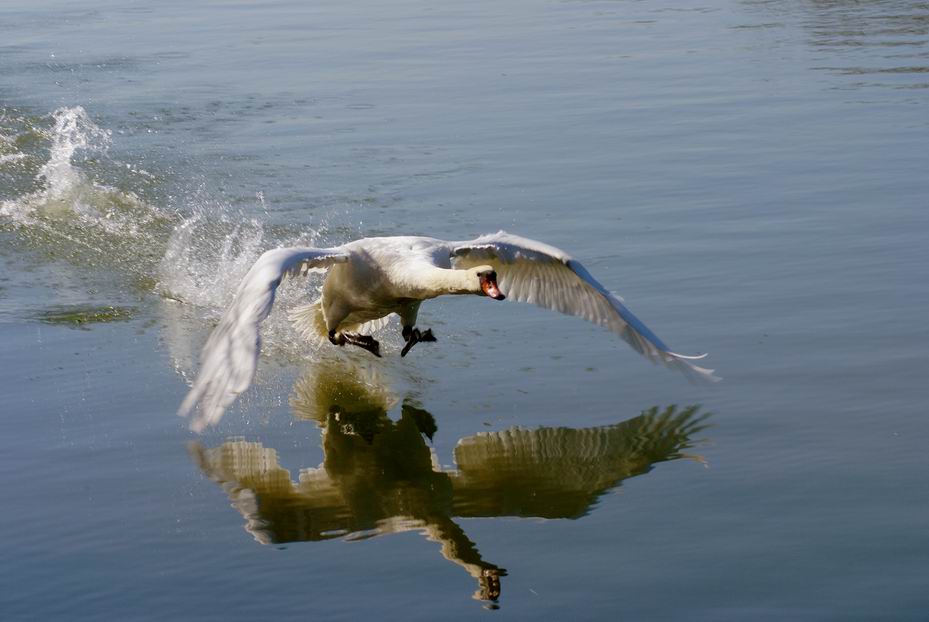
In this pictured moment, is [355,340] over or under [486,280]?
under

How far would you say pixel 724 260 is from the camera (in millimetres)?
11570

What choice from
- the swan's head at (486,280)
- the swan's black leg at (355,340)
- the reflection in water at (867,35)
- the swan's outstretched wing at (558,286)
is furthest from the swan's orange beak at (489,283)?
the reflection in water at (867,35)

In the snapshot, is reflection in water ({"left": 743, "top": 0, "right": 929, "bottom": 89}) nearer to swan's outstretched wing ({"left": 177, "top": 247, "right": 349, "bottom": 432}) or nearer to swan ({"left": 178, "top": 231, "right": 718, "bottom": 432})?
swan ({"left": 178, "top": 231, "right": 718, "bottom": 432})

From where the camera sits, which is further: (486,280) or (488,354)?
(488,354)

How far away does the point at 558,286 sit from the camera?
10.1 meters

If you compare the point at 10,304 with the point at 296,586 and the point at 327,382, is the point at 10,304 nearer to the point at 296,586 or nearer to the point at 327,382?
the point at 327,382

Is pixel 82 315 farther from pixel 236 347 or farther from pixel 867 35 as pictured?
pixel 867 35

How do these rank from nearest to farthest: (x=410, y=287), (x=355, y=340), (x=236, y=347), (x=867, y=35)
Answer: (x=236, y=347) → (x=410, y=287) → (x=355, y=340) → (x=867, y=35)

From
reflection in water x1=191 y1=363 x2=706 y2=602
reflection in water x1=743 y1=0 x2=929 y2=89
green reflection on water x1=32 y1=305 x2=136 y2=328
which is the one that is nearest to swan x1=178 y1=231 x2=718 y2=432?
reflection in water x1=191 y1=363 x2=706 y2=602

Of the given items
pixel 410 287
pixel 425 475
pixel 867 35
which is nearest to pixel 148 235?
pixel 410 287

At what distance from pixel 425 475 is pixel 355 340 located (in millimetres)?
2238

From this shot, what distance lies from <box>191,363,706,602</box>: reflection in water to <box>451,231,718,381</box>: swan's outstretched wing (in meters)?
0.48

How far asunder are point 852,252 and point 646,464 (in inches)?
161

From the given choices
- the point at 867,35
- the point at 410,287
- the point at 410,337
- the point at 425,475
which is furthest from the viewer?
the point at 867,35
